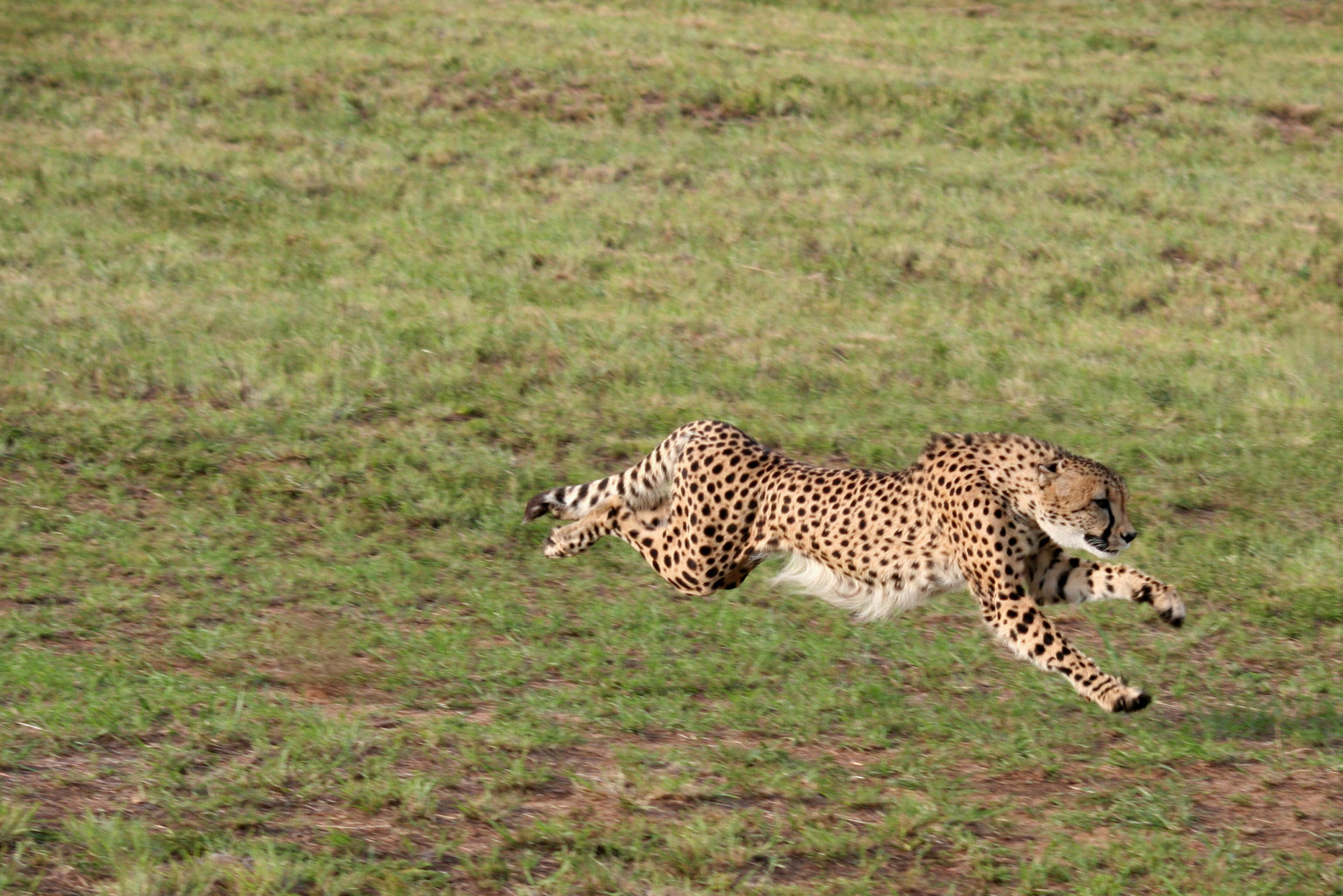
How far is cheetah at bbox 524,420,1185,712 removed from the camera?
16.7 feet

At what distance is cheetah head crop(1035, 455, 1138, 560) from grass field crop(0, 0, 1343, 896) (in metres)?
0.73

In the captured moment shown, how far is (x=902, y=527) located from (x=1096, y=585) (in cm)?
64

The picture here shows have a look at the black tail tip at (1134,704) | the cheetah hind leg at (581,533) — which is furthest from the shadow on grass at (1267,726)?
the cheetah hind leg at (581,533)

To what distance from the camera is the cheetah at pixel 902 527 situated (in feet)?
16.7

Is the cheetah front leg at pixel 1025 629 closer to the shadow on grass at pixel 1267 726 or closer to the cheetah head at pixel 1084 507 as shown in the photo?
the cheetah head at pixel 1084 507

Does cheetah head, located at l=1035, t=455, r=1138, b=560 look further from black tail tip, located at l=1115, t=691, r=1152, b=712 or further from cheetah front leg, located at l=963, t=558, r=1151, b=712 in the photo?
black tail tip, located at l=1115, t=691, r=1152, b=712

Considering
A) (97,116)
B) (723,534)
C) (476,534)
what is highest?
(97,116)

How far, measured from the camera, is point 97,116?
1408cm

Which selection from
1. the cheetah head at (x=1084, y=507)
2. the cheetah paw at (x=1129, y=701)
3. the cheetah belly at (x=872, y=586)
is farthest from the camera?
the cheetah belly at (x=872, y=586)

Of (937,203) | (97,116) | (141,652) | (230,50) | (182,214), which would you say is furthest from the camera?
(230,50)

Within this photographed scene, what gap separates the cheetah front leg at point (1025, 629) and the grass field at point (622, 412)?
0.31 metres

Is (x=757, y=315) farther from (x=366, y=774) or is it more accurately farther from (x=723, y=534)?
(x=366, y=774)

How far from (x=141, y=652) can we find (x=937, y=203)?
8.41 meters

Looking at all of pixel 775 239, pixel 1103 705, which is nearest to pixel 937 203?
pixel 775 239
